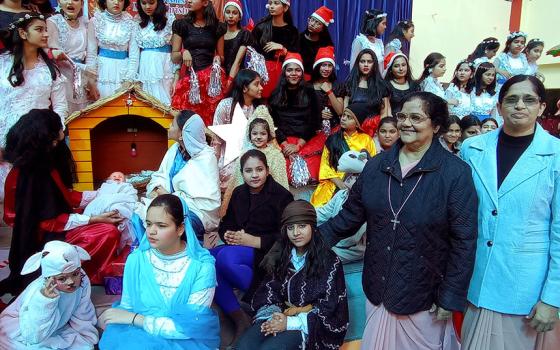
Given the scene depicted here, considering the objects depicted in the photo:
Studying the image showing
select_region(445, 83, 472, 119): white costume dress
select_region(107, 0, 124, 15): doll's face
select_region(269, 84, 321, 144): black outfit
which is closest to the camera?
select_region(107, 0, 124, 15): doll's face

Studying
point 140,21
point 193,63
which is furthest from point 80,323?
point 140,21

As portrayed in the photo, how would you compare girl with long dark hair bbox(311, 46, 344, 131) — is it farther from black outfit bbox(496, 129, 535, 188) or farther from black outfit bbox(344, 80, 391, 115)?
black outfit bbox(496, 129, 535, 188)

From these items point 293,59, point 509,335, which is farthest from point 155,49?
point 509,335

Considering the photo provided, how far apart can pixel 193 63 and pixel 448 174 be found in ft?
13.0

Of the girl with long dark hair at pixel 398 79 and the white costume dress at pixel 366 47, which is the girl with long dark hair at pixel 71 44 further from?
the white costume dress at pixel 366 47

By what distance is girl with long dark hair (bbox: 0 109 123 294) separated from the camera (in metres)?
2.93

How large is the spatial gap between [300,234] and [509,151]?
1.24m

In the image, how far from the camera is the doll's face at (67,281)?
253 cm

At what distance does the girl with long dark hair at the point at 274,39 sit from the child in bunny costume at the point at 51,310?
3.35 m

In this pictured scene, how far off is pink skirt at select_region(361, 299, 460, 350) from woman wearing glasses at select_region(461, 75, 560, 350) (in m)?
0.16

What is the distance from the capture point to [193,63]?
526 cm

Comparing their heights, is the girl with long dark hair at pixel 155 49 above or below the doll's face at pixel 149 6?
below

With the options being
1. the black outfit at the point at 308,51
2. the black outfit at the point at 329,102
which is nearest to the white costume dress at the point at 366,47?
the black outfit at the point at 308,51

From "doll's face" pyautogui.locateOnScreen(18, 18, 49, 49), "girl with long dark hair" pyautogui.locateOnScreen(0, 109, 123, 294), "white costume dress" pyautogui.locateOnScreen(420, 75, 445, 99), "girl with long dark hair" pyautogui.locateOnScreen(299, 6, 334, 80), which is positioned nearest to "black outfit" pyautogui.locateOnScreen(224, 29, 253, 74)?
"girl with long dark hair" pyautogui.locateOnScreen(299, 6, 334, 80)
